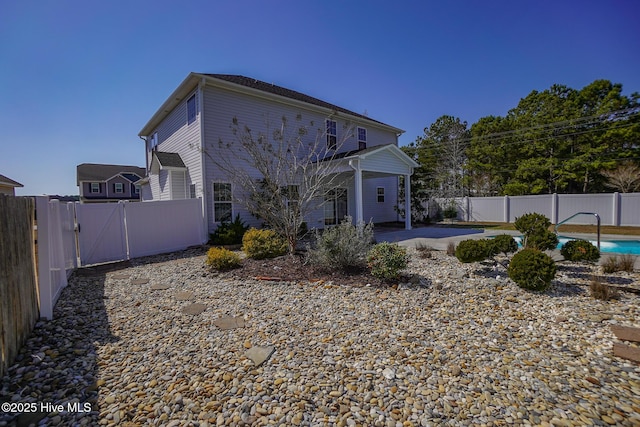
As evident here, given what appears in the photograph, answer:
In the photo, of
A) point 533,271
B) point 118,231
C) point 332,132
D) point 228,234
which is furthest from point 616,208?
point 118,231

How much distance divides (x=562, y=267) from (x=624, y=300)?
2027 mm

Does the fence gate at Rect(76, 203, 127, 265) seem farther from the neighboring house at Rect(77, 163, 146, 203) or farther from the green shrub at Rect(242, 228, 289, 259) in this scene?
the neighboring house at Rect(77, 163, 146, 203)

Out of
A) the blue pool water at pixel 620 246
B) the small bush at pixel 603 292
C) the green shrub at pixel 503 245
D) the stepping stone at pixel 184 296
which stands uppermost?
the green shrub at pixel 503 245

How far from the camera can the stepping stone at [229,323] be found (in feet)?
12.0

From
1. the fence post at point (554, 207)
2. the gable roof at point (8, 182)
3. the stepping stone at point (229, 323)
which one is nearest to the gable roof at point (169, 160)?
the stepping stone at point (229, 323)

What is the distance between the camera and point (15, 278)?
9.66 ft

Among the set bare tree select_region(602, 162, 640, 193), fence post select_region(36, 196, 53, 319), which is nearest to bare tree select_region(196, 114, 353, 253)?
fence post select_region(36, 196, 53, 319)

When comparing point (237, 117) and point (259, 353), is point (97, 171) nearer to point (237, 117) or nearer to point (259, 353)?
point (237, 117)

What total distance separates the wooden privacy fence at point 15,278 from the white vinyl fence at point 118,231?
1508 millimetres

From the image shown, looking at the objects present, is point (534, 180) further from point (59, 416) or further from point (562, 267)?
point (59, 416)

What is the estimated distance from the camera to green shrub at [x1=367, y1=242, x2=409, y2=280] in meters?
5.11

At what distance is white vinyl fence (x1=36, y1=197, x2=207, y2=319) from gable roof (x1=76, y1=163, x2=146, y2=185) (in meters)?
33.9

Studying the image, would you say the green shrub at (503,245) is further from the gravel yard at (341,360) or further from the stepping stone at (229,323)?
the stepping stone at (229,323)

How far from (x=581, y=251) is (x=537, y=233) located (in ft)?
2.40
